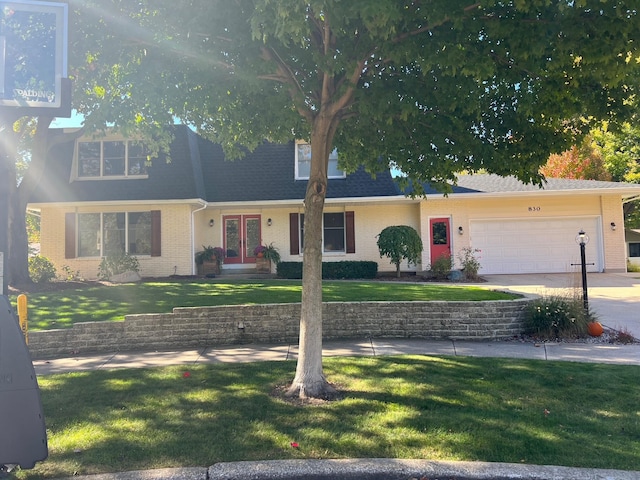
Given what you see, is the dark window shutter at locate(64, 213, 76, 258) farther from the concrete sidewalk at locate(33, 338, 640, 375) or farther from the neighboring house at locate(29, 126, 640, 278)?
the concrete sidewalk at locate(33, 338, 640, 375)

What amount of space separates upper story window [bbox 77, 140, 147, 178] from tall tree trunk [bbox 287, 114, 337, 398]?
13.3 metres

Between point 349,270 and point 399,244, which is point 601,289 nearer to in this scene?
point 399,244

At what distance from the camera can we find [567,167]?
2623 cm

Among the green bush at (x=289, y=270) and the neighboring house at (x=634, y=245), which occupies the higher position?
the neighboring house at (x=634, y=245)

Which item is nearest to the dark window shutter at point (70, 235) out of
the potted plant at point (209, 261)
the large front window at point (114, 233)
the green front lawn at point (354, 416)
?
the large front window at point (114, 233)

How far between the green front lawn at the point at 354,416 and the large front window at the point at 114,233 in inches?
450

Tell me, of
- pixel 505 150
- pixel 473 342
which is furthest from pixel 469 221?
pixel 505 150

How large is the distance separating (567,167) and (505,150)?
2389cm

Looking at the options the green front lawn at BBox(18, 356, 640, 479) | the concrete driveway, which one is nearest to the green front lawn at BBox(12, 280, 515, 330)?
the concrete driveway

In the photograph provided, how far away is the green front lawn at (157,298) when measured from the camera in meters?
8.76

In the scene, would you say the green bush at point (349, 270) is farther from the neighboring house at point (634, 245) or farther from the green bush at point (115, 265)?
the neighboring house at point (634, 245)

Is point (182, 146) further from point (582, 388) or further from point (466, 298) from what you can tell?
point (582, 388)

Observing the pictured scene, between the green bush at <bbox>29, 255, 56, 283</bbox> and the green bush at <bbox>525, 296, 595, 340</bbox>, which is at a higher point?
the green bush at <bbox>29, 255, 56, 283</bbox>

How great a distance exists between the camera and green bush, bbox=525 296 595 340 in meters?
8.09
